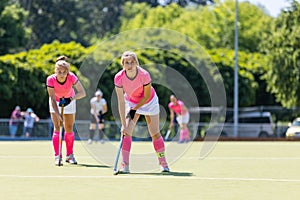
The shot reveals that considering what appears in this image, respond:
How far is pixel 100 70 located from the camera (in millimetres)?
41250

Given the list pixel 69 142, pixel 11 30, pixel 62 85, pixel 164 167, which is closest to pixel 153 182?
pixel 164 167

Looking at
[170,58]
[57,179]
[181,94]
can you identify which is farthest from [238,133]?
[57,179]

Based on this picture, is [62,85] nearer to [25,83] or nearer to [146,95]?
[146,95]

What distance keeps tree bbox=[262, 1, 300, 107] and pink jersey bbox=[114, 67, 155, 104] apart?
1265 inches

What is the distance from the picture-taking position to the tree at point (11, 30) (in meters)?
58.2

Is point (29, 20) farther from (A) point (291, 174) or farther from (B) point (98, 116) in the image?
(A) point (291, 174)

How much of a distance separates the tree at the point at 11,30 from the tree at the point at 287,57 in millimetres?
21267

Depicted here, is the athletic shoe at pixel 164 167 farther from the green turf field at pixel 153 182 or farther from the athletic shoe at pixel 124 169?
the athletic shoe at pixel 124 169

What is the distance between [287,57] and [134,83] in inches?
1294

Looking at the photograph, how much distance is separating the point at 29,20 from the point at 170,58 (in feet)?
118

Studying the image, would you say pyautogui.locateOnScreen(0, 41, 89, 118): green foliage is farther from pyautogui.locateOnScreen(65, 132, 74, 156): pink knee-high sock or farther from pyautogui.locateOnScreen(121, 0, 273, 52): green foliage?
pyautogui.locateOnScreen(121, 0, 273, 52): green foliage

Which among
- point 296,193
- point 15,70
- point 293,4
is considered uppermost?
point 293,4

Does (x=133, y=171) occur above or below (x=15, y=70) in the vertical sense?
below

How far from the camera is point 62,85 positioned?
46.5ft
